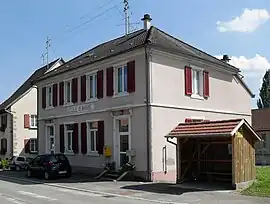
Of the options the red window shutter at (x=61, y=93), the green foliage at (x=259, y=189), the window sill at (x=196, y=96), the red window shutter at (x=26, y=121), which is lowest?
the green foliage at (x=259, y=189)

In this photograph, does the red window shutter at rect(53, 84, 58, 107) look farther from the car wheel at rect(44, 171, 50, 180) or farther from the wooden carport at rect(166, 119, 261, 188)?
the wooden carport at rect(166, 119, 261, 188)

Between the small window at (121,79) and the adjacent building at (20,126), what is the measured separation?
74.9 ft

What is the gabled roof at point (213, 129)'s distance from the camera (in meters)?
18.6

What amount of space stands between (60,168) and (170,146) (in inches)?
282

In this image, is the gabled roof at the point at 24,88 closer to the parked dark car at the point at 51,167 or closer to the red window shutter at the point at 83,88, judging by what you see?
the red window shutter at the point at 83,88

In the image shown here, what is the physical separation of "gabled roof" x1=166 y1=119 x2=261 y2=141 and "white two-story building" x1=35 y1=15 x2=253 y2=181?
3.17m

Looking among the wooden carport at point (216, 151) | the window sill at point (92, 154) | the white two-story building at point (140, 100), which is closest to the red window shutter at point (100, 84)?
the white two-story building at point (140, 100)

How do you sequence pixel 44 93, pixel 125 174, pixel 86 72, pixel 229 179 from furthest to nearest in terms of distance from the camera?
pixel 44 93
pixel 86 72
pixel 125 174
pixel 229 179

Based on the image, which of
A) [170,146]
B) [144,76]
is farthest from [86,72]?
[170,146]

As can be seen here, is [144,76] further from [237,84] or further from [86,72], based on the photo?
[237,84]

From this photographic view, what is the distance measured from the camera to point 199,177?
22.4 metres

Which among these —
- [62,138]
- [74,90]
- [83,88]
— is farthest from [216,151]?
[62,138]

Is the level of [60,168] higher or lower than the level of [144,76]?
lower

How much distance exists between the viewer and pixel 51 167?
1051 inches
